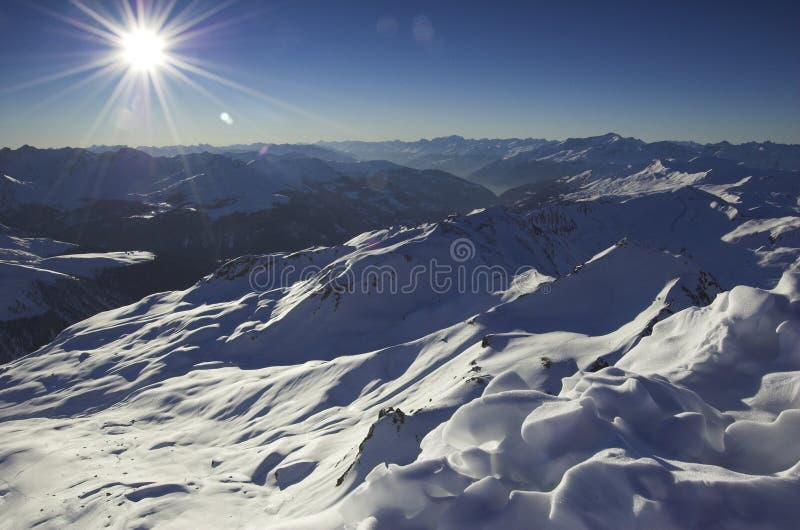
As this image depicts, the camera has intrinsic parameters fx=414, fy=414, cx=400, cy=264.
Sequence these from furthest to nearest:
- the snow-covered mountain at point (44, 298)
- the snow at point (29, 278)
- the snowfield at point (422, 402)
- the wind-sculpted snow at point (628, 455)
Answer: the snow at point (29, 278) → the snow-covered mountain at point (44, 298) → the snowfield at point (422, 402) → the wind-sculpted snow at point (628, 455)

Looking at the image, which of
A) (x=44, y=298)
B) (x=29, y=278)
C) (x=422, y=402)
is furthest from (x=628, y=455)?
(x=29, y=278)

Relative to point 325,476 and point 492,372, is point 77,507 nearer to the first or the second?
point 325,476

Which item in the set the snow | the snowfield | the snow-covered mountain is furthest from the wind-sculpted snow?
the snow

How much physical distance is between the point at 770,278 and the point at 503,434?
224645mm

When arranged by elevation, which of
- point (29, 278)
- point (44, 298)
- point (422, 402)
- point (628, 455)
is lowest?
point (422, 402)

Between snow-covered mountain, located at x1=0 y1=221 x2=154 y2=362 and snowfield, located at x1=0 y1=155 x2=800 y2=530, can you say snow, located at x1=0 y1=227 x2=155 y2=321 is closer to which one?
snow-covered mountain, located at x1=0 y1=221 x2=154 y2=362

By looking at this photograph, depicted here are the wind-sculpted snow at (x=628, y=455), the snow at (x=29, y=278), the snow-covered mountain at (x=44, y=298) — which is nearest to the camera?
the wind-sculpted snow at (x=628, y=455)

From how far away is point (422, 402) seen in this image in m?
33.6

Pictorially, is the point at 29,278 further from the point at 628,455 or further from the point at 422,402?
the point at 628,455

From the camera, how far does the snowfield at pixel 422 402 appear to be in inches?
280

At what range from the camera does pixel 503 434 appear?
8.42 m

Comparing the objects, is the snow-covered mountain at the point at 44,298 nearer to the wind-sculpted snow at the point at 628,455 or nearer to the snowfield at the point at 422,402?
the snowfield at the point at 422,402

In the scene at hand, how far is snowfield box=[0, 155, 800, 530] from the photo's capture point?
7.12m

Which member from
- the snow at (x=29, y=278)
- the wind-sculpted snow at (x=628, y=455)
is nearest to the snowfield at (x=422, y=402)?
the wind-sculpted snow at (x=628, y=455)
